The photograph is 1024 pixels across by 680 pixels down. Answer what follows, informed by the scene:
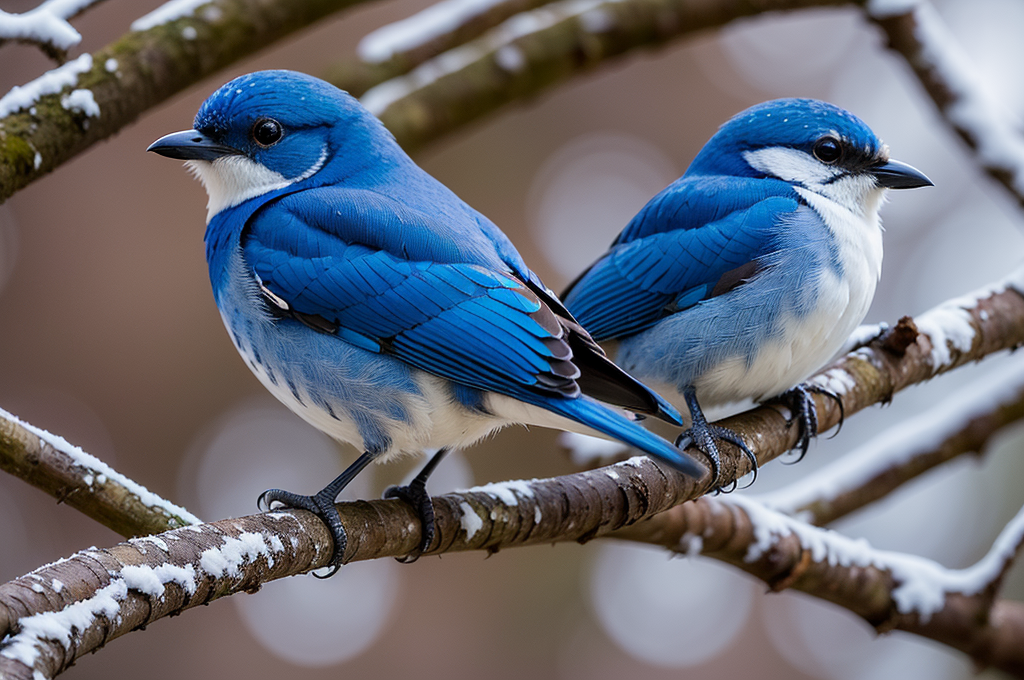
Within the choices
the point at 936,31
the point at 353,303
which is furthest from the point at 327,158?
the point at 936,31

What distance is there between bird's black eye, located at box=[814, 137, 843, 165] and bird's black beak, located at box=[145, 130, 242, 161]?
61.3 inches

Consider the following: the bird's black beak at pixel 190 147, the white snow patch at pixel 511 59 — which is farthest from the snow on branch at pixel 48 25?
the white snow patch at pixel 511 59

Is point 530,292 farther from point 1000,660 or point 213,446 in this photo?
point 213,446

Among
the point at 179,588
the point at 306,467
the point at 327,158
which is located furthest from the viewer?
the point at 306,467

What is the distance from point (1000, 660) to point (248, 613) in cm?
400

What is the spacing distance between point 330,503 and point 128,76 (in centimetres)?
144

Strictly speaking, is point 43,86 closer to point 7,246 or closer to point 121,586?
point 121,586

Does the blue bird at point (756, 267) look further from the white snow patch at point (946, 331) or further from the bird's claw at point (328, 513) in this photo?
the bird's claw at point (328, 513)

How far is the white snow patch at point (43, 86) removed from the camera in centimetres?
256

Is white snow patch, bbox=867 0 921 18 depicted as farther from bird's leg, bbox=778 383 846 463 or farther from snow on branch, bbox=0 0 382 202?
snow on branch, bbox=0 0 382 202

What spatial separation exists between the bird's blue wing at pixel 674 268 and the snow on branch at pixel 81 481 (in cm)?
126

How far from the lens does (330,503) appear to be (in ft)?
6.88

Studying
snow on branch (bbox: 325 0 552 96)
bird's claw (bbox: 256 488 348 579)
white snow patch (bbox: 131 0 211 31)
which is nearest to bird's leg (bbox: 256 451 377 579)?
bird's claw (bbox: 256 488 348 579)

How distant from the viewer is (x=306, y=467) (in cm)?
545
